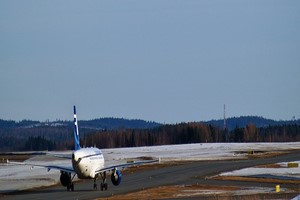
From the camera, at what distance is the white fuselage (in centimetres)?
6353

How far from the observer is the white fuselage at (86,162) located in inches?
2501

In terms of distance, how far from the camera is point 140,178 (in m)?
81.0

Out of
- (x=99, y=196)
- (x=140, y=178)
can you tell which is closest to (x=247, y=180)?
(x=140, y=178)

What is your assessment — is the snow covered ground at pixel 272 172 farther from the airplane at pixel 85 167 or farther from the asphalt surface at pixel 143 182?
the airplane at pixel 85 167

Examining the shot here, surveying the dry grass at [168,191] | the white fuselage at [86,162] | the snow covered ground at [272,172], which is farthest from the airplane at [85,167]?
the snow covered ground at [272,172]

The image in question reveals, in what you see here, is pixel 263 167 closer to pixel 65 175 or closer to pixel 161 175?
pixel 161 175

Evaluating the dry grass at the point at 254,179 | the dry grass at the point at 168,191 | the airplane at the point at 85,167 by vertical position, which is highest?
the airplane at the point at 85,167

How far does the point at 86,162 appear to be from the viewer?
6406 cm

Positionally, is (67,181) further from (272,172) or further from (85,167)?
(272,172)

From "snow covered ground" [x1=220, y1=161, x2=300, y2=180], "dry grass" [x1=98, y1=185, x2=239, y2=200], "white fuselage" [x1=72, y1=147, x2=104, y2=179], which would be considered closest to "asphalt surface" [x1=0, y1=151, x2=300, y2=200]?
"white fuselage" [x1=72, y1=147, x2=104, y2=179]

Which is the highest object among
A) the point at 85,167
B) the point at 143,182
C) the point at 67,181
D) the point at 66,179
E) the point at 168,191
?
the point at 85,167

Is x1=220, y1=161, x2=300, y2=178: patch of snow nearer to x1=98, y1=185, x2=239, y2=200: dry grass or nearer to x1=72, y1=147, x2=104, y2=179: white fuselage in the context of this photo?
x1=98, y1=185, x2=239, y2=200: dry grass

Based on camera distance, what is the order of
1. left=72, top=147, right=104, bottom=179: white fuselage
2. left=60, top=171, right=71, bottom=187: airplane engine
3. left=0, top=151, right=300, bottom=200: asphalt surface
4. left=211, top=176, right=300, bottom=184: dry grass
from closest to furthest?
left=0, top=151, right=300, bottom=200: asphalt surface < left=72, top=147, right=104, bottom=179: white fuselage < left=60, top=171, right=71, bottom=187: airplane engine < left=211, top=176, right=300, bottom=184: dry grass

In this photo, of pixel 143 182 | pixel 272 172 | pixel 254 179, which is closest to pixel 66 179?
pixel 143 182
